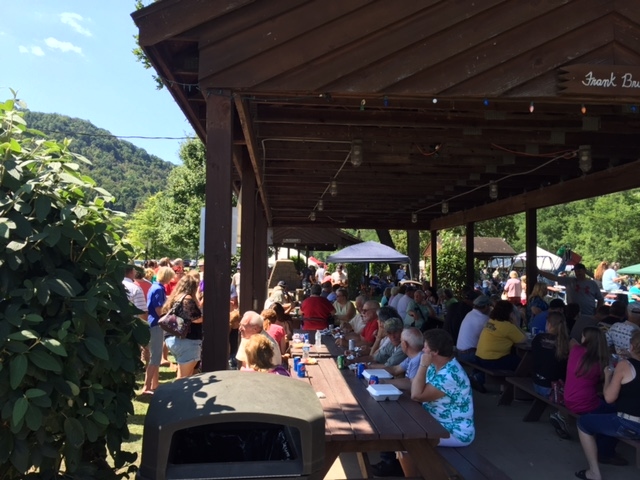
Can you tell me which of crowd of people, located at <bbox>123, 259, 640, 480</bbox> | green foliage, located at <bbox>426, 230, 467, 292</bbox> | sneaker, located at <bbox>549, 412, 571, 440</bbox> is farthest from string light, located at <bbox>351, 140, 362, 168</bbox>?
green foliage, located at <bbox>426, 230, 467, 292</bbox>

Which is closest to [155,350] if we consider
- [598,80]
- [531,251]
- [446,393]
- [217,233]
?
[217,233]

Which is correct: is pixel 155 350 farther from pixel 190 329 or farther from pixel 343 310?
pixel 343 310

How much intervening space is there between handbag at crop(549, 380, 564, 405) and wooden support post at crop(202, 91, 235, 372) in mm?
3204

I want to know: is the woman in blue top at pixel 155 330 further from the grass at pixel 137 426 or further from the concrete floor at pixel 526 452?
the concrete floor at pixel 526 452

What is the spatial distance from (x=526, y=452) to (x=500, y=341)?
1.93m

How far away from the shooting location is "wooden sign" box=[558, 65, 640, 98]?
388 centimetres

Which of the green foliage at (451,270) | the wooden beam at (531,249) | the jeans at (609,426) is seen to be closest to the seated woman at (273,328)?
the jeans at (609,426)

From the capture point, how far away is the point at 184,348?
20.5ft

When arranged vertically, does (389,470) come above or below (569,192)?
below

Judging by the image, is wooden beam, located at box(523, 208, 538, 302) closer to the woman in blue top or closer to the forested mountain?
the woman in blue top

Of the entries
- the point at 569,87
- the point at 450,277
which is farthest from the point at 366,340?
the point at 450,277

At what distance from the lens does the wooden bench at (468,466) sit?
3152mm

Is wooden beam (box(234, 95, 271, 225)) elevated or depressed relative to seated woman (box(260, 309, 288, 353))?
elevated

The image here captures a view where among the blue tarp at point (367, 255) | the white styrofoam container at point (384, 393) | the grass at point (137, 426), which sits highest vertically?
the blue tarp at point (367, 255)
